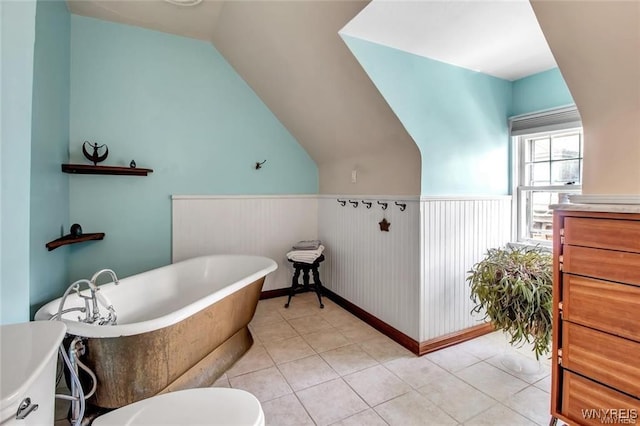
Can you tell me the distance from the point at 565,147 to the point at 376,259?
6.10 feet

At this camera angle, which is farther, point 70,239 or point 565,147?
point 565,147

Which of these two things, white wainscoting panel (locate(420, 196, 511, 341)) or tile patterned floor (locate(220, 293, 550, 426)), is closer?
tile patterned floor (locate(220, 293, 550, 426))

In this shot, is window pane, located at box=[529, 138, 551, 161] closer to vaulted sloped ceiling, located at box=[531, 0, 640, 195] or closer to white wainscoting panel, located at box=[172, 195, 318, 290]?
vaulted sloped ceiling, located at box=[531, 0, 640, 195]

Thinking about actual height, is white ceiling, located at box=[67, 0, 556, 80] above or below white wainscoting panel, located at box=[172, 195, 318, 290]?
above

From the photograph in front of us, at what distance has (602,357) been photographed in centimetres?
123

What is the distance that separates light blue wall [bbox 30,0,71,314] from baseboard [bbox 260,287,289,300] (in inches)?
70.8

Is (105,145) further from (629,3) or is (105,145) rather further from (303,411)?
(629,3)

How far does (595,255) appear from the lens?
4.06 ft

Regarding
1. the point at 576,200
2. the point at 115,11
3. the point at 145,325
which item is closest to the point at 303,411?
the point at 145,325

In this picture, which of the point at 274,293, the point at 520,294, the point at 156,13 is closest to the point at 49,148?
the point at 156,13

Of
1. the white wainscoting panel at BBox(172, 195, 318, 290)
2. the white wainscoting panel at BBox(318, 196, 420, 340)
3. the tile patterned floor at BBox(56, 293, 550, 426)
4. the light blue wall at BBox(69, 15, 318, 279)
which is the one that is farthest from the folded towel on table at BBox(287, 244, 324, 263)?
the light blue wall at BBox(69, 15, 318, 279)

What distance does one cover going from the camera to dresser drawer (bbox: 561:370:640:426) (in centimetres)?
117

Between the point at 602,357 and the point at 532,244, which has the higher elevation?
the point at 532,244

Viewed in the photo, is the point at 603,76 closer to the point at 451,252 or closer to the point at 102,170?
the point at 451,252
